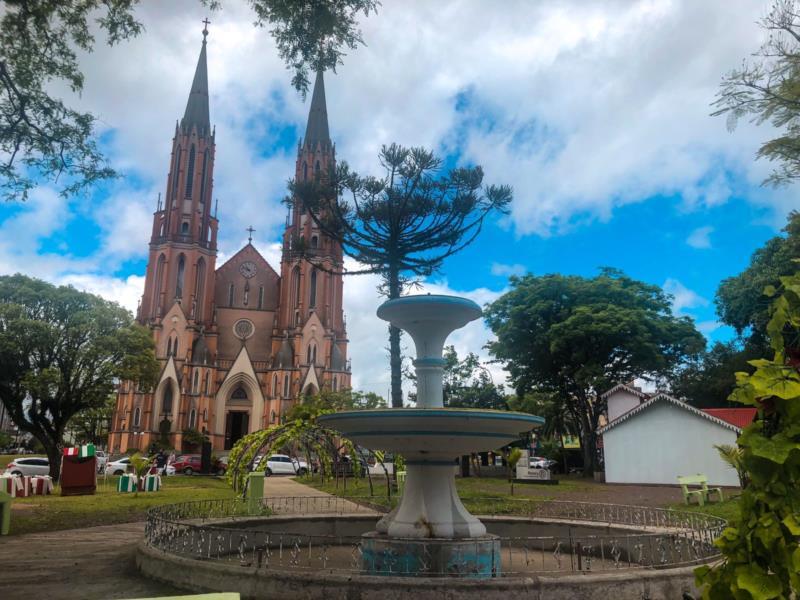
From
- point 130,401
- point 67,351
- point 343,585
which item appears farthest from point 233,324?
point 343,585

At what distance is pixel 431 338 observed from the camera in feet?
30.6

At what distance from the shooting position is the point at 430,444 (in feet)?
25.6

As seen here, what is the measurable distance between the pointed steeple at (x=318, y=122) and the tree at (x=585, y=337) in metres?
43.4

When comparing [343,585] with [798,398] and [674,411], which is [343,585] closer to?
[798,398]

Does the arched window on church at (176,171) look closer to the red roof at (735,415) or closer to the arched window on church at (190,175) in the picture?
the arched window on church at (190,175)

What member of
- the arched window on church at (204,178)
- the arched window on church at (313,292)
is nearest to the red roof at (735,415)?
the arched window on church at (313,292)

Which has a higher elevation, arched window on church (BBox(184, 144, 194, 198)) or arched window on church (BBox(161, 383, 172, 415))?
arched window on church (BBox(184, 144, 194, 198))

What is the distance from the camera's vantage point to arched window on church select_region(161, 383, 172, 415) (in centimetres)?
6141

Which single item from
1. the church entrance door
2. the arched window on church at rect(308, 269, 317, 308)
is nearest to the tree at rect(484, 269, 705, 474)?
the arched window on church at rect(308, 269, 317, 308)

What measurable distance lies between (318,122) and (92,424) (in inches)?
1671

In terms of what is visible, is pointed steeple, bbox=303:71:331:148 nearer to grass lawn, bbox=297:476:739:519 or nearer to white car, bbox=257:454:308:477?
white car, bbox=257:454:308:477

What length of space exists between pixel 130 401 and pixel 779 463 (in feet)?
214

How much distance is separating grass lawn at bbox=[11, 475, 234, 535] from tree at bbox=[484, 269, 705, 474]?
20.0 meters

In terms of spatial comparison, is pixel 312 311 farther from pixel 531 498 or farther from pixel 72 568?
pixel 72 568
